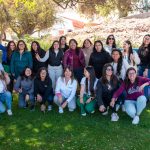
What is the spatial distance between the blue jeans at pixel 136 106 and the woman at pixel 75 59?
193cm

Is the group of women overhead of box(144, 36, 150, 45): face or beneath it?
beneath

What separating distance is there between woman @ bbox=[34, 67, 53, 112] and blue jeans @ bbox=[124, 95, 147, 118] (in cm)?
190

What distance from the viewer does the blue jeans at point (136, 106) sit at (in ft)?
27.2

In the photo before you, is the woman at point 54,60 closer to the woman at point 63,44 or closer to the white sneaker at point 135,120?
the woman at point 63,44

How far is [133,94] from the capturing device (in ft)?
28.0

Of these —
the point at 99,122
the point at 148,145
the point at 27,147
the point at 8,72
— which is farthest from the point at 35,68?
the point at 148,145

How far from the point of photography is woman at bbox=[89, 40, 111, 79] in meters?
9.47

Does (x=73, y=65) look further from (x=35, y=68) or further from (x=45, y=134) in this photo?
(x=45, y=134)

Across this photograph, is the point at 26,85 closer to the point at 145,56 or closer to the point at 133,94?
the point at 133,94

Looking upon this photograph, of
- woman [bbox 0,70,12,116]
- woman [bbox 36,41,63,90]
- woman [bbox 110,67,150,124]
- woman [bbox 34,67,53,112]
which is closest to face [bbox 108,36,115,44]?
woman [bbox 36,41,63,90]

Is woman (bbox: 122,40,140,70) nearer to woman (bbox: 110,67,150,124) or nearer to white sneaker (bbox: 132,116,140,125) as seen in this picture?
woman (bbox: 110,67,150,124)

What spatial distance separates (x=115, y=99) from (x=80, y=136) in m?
1.28

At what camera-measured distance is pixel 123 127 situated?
814 centimetres

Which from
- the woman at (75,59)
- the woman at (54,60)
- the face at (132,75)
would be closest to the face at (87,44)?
the woman at (75,59)
